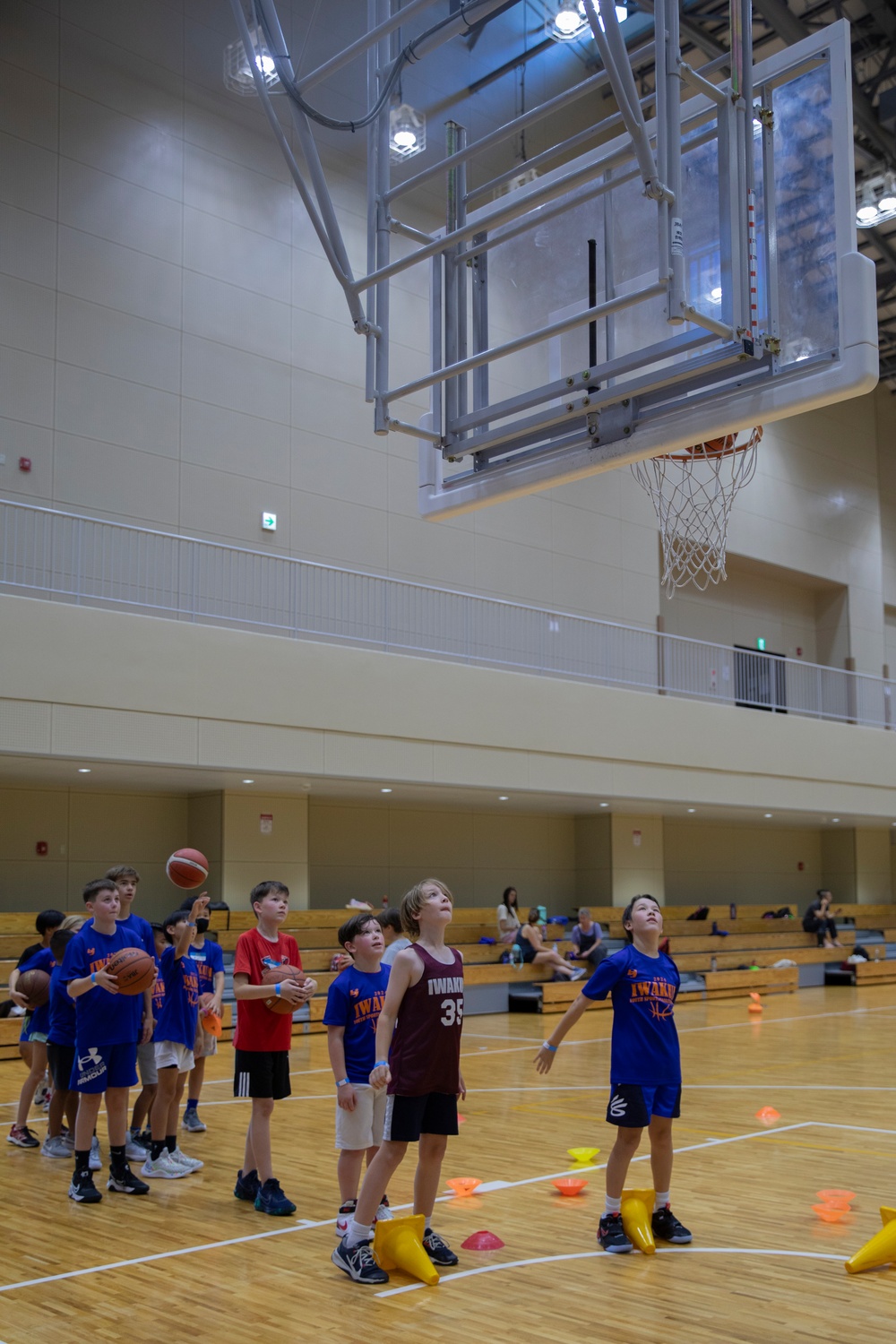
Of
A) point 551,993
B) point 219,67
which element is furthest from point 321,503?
point 551,993

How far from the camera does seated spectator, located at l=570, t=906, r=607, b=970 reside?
1998cm

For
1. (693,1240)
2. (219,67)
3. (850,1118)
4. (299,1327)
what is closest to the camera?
(299,1327)

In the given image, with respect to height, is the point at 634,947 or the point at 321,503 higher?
the point at 321,503

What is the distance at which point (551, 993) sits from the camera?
1834 cm

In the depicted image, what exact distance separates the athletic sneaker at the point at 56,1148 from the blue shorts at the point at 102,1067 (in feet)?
4.92

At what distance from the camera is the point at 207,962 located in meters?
8.59

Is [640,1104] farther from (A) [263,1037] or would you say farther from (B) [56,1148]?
(B) [56,1148]

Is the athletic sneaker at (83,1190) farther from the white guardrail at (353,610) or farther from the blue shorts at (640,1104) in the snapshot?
the white guardrail at (353,610)

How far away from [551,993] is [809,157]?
14.2 metres

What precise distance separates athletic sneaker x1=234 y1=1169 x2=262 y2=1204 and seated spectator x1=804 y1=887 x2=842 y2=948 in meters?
19.4

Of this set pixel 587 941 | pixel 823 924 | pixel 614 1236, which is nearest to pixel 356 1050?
pixel 614 1236

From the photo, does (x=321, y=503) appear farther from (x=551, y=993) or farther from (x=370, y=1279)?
(x=370, y=1279)

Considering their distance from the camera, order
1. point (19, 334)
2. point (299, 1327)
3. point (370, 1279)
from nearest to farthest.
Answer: point (299, 1327) < point (370, 1279) < point (19, 334)

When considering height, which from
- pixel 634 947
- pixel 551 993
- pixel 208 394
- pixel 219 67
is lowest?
pixel 551 993
